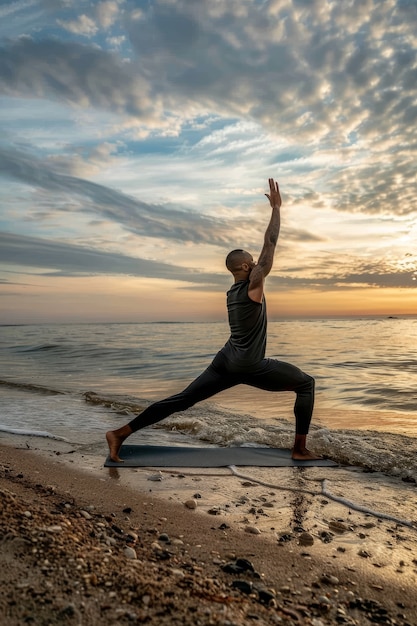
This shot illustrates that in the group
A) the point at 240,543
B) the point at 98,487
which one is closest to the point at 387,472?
the point at 240,543

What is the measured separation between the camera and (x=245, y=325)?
16.7 feet

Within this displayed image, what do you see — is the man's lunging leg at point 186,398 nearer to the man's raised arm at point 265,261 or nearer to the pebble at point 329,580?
the man's raised arm at point 265,261

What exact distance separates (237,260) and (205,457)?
238 cm

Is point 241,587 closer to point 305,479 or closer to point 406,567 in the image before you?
point 406,567

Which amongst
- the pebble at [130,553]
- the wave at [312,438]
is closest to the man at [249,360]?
the wave at [312,438]

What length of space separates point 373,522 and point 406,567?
2.53ft

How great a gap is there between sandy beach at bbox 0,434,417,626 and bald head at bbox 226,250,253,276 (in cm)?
217

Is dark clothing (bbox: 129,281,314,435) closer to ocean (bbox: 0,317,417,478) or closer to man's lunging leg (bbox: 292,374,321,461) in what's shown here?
man's lunging leg (bbox: 292,374,321,461)

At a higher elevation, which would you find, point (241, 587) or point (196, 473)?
point (241, 587)

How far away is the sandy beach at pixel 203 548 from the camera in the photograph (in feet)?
7.39

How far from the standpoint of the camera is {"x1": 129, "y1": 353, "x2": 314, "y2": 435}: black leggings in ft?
17.4

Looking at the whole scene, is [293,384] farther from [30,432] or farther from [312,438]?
[30,432]

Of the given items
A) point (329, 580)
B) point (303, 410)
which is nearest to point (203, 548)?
point (329, 580)

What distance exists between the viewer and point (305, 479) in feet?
16.2
